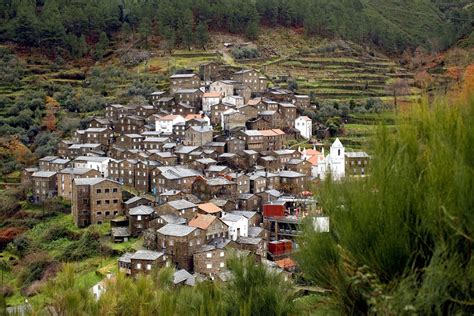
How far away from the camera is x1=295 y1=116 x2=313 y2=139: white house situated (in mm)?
41953

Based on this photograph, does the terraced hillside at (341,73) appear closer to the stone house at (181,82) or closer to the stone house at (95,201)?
the stone house at (181,82)

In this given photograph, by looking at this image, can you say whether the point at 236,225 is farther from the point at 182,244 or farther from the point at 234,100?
the point at 234,100

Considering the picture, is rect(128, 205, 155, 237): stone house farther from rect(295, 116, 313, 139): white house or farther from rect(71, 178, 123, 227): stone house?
rect(295, 116, 313, 139): white house

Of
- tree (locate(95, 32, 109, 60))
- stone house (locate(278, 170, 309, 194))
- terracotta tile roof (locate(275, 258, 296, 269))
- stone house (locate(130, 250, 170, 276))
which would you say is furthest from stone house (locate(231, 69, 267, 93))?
stone house (locate(130, 250, 170, 276))

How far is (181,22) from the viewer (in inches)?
2389

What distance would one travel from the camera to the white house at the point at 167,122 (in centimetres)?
3991

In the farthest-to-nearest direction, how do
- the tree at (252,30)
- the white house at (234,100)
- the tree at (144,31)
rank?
the tree at (252,30) → the tree at (144,31) → the white house at (234,100)

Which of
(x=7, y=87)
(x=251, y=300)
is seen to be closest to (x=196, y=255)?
(x=251, y=300)

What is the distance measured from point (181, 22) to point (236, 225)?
3889 centimetres

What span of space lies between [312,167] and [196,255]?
1256cm

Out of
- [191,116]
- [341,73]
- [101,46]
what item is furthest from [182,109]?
[101,46]

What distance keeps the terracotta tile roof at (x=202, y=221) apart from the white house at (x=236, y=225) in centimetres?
105

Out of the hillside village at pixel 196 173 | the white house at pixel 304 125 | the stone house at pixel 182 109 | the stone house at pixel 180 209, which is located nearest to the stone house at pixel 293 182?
the hillside village at pixel 196 173

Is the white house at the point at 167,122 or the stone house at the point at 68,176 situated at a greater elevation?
the white house at the point at 167,122
